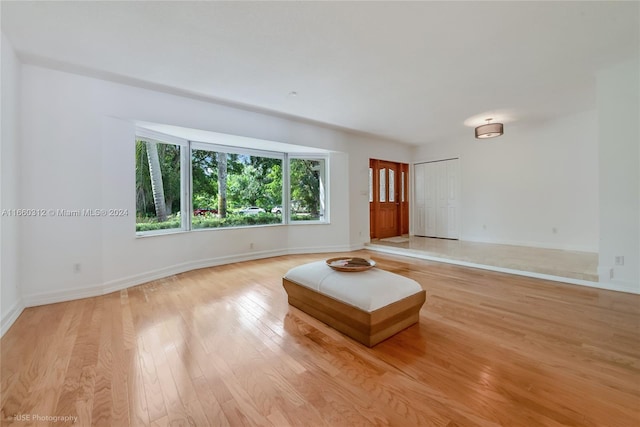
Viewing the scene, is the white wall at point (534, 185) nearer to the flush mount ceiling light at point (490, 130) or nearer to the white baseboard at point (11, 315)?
the flush mount ceiling light at point (490, 130)

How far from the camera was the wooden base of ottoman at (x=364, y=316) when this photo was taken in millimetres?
2000

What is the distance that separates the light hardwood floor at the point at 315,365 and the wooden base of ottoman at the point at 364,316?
0.08 metres

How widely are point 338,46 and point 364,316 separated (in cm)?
255

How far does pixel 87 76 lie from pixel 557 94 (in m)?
6.49

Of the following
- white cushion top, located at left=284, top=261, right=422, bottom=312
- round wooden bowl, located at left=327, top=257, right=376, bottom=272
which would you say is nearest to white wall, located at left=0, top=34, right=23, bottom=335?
white cushion top, located at left=284, top=261, right=422, bottom=312

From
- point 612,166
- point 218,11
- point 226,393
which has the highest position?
point 218,11

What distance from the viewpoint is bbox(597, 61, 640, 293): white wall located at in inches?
120

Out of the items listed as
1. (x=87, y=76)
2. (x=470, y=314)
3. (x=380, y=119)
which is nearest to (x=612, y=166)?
(x=470, y=314)

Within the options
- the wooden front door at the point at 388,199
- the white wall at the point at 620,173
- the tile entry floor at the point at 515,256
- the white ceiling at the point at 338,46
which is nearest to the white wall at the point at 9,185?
the white ceiling at the point at 338,46

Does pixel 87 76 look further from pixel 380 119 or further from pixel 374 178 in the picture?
pixel 374 178

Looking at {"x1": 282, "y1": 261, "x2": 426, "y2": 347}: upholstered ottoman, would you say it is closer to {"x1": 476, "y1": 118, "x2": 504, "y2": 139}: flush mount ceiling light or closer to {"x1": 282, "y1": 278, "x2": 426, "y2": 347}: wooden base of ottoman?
{"x1": 282, "y1": 278, "x2": 426, "y2": 347}: wooden base of ottoman

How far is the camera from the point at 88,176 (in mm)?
3174

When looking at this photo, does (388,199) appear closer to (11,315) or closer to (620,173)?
(620,173)

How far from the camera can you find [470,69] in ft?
10.0
